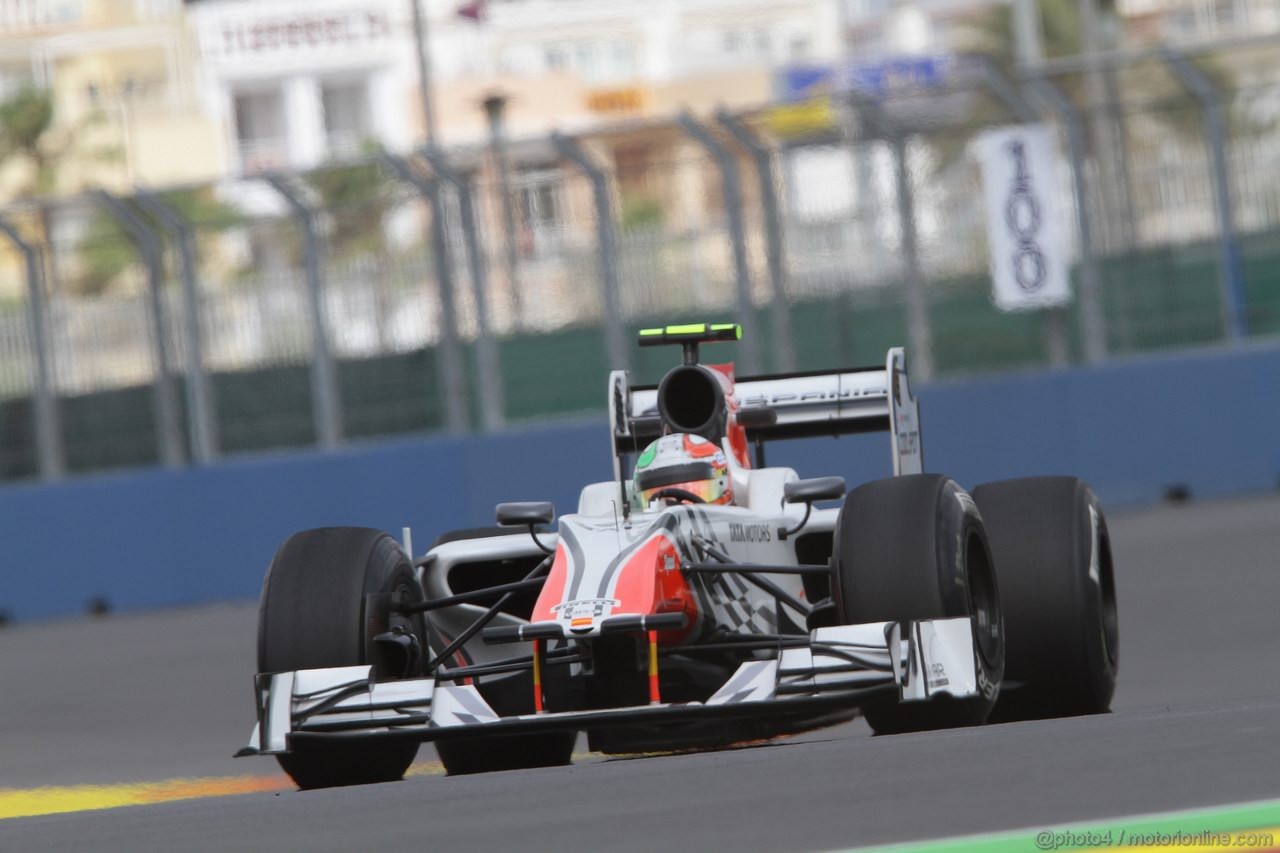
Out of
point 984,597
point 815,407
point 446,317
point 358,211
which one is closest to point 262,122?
point 358,211

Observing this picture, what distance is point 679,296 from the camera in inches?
574

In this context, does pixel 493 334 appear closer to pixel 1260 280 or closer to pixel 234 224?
pixel 234 224

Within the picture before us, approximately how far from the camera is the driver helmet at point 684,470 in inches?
307

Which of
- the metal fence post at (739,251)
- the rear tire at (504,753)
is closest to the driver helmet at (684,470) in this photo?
the rear tire at (504,753)

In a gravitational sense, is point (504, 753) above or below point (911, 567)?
below

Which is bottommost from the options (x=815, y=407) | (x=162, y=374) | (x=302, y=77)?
(x=815, y=407)

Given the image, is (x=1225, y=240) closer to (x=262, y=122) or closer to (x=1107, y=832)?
(x=1107, y=832)

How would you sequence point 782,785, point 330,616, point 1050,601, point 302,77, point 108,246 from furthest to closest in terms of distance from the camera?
point 302,77, point 108,246, point 1050,601, point 330,616, point 782,785

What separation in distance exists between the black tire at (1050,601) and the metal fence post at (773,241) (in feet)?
21.6

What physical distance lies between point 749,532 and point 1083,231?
721 centimetres

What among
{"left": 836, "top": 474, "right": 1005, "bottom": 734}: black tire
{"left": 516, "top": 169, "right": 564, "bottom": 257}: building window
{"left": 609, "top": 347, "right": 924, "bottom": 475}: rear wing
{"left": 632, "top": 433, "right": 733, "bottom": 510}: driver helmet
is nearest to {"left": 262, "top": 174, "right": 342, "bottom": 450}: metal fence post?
{"left": 516, "top": 169, "right": 564, "bottom": 257}: building window

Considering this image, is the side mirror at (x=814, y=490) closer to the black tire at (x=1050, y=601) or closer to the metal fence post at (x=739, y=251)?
the black tire at (x=1050, y=601)

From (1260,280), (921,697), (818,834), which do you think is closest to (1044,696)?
(921,697)

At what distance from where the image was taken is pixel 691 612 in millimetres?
7391
